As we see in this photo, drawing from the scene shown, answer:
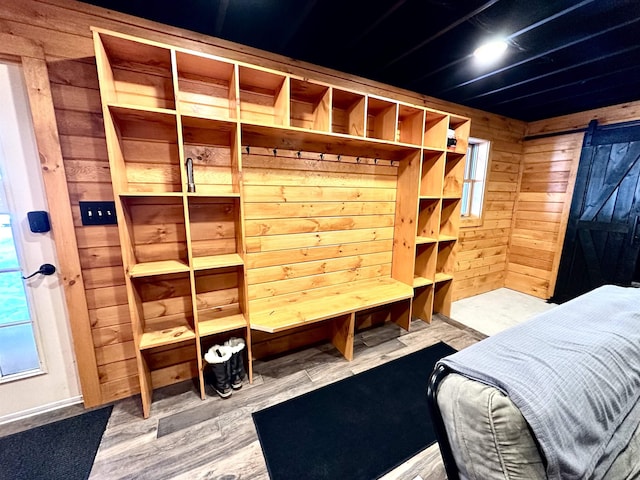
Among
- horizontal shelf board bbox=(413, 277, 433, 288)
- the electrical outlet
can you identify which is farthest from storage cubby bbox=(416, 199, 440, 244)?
the electrical outlet

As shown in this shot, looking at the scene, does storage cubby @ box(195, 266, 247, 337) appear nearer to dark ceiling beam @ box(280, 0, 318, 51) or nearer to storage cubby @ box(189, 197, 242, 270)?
storage cubby @ box(189, 197, 242, 270)

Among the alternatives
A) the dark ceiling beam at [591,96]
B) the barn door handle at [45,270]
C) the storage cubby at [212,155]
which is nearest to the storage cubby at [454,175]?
the dark ceiling beam at [591,96]

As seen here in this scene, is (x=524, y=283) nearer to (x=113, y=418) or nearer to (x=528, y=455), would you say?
(x=528, y=455)

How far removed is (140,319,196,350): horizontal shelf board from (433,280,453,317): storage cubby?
2426mm

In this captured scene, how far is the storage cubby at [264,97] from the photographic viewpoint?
1.66 meters

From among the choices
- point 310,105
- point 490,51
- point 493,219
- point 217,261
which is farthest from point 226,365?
point 493,219

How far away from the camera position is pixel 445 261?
9.41ft

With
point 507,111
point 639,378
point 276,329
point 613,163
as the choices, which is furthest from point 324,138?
point 613,163

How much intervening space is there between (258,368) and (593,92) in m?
4.01

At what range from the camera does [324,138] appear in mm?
1973

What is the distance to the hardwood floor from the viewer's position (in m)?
1.32

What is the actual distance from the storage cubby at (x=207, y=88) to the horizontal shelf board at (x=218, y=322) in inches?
51.3

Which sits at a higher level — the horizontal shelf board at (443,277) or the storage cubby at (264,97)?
the storage cubby at (264,97)

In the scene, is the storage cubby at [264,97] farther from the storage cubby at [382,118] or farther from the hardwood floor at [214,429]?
the hardwood floor at [214,429]
